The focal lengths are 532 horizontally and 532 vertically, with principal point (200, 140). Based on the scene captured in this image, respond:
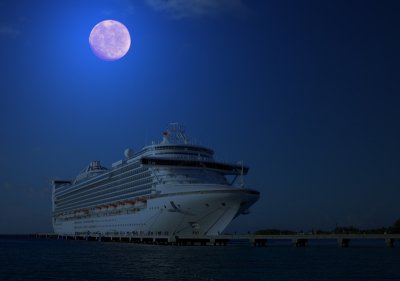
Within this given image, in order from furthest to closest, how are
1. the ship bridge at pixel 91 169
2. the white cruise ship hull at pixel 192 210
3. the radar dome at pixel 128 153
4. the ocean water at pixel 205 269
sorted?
the ship bridge at pixel 91 169 → the radar dome at pixel 128 153 → the white cruise ship hull at pixel 192 210 → the ocean water at pixel 205 269

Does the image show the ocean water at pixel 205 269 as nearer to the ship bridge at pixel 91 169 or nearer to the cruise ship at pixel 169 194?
the cruise ship at pixel 169 194

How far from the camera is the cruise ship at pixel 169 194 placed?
70.1 meters

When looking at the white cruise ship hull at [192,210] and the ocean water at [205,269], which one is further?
the white cruise ship hull at [192,210]

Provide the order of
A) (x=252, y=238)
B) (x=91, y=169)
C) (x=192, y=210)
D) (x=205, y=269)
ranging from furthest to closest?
(x=91, y=169) < (x=252, y=238) < (x=192, y=210) < (x=205, y=269)

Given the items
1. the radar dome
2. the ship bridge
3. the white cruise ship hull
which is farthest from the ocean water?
the ship bridge

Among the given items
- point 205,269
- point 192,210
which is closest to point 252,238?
point 192,210

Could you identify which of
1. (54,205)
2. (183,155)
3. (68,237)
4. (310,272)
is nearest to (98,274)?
(310,272)

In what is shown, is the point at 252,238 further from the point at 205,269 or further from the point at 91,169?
the point at 91,169

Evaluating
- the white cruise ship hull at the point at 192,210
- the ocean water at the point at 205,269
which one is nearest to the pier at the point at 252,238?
the white cruise ship hull at the point at 192,210

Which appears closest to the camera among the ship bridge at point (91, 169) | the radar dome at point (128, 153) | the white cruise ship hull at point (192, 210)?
the white cruise ship hull at point (192, 210)

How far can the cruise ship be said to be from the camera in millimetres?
70125

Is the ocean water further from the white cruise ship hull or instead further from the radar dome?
the radar dome

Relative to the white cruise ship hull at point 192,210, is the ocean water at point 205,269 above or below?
below

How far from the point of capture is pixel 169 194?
238 feet
